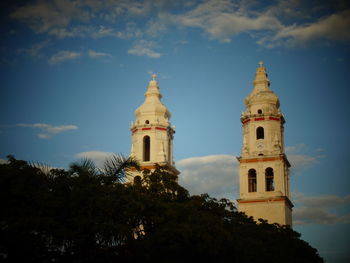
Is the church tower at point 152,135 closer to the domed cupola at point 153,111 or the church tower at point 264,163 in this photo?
the domed cupola at point 153,111

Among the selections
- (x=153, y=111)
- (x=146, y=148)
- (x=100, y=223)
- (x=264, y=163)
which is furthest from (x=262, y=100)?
(x=100, y=223)

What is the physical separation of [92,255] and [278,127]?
31.7 m

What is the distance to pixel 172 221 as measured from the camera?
85.9 ft

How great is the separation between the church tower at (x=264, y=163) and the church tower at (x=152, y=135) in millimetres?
7008

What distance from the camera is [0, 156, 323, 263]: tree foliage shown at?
23.7 m

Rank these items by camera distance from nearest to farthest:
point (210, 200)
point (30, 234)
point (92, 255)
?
point (30, 234), point (92, 255), point (210, 200)

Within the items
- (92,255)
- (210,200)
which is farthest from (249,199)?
(92,255)

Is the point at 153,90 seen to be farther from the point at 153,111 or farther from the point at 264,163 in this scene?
the point at 264,163

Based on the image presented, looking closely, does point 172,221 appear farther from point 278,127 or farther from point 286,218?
point 278,127

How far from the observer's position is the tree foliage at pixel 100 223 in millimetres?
23688

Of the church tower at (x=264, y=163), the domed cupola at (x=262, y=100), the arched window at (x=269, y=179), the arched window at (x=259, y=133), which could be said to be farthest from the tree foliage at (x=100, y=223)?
the domed cupola at (x=262, y=100)

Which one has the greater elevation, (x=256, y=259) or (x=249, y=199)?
(x=249, y=199)

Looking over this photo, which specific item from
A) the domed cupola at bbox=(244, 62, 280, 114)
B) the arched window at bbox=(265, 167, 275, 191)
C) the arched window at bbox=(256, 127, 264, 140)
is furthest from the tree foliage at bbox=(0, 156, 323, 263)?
the domed cupola at bbox=(244, 62, 280, 114)

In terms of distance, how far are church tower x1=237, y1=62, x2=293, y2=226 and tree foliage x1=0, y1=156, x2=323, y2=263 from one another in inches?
835
